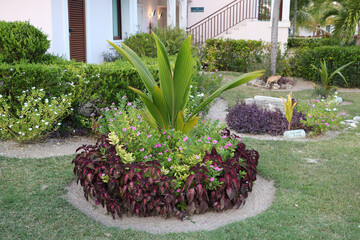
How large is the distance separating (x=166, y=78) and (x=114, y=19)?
9398 mm

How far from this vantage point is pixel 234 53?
589 inches

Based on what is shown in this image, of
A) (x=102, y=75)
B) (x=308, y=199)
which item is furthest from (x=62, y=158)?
(x=308, y=199)

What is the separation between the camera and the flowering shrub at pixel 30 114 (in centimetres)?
566

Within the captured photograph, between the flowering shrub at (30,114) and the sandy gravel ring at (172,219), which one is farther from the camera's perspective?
the flowering shrub at (30,114)

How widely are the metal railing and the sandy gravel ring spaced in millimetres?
13761

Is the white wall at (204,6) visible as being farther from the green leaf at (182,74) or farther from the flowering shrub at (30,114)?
the green leaf at (182,74)

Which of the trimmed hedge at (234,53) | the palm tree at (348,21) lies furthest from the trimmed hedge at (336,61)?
the trimmed hedge at (234,53)

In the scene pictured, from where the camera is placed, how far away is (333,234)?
3508 millimetres

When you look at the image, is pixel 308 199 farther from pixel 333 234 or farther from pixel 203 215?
pixel 203 215

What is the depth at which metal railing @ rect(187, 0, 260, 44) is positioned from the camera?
1764 centimetres

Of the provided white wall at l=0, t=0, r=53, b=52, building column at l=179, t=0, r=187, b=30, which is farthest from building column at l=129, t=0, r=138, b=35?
building column at l=179, t=0, r=187, b=30

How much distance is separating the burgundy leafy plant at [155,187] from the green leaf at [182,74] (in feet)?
2.23

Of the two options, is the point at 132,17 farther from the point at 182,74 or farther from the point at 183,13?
the point at 182,74

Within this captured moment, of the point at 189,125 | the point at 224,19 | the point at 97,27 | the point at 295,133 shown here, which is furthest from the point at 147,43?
the point at 189,125
